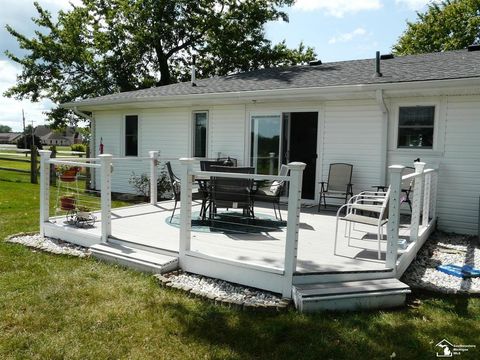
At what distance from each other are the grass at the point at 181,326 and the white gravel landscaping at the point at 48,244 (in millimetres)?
973

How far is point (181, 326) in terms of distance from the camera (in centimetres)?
308

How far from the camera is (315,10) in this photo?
45.9ft

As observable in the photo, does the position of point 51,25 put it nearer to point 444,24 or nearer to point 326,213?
point 326,213

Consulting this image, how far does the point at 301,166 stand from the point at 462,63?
18.6ft

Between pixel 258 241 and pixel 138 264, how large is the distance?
1.50 meters

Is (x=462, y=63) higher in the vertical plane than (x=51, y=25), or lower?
lower

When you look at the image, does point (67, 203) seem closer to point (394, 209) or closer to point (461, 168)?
point (394, 209)

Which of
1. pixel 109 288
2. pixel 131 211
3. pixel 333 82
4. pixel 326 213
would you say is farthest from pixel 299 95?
pixel 109 288

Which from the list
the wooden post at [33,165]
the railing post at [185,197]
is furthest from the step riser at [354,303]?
the wooden post at [33,165]

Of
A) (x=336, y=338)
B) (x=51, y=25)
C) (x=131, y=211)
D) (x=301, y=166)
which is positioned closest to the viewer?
(x=336, y=338)

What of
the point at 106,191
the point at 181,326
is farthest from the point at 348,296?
the point at 106,191

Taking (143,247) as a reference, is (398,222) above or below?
above

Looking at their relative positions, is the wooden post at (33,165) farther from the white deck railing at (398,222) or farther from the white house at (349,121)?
the white deck railing at (398,222)

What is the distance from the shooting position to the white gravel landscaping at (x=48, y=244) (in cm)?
502
